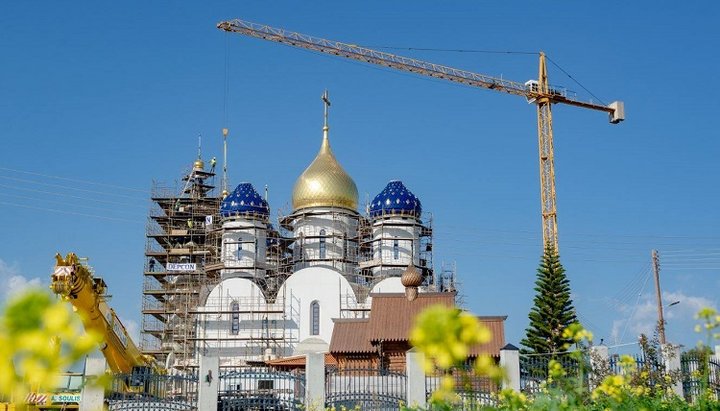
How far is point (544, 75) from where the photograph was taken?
50.2 m

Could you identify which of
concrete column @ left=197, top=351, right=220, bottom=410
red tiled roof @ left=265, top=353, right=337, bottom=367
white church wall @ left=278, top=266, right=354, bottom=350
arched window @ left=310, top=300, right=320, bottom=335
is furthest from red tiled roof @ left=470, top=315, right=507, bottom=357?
arched window @ left=310, top=300, right=320, bottom=335

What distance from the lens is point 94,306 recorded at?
2280 cm

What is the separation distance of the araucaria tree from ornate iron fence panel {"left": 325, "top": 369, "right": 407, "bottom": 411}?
13.1 m

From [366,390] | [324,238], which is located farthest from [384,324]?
[324,238]

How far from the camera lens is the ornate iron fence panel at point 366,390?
17.8 meters

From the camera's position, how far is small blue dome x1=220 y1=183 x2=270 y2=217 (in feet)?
142

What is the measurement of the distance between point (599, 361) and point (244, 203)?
27.8 meters

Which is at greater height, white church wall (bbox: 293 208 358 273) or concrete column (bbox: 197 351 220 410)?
white church wall (bbox: 293 208 358 273)

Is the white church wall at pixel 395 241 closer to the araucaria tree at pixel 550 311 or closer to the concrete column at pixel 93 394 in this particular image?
the araucaria tree at pixel 550 311

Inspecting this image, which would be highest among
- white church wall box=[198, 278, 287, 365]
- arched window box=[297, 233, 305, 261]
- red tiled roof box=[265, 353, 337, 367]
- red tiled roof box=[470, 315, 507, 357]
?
arched window box=[297, 233, 305, 261]

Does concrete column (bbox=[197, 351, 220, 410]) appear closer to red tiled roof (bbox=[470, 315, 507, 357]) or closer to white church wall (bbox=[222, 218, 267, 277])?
red tiled roof (bbox=[470, 315, 507, 357])

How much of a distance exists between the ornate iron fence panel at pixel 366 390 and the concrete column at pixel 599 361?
4.26m

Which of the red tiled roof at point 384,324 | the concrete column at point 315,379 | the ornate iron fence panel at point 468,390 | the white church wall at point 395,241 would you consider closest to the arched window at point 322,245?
the white church wall at point 395,241

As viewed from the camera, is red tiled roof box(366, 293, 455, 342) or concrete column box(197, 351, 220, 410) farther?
red tiled roof box(366, 293, 455, 342)
